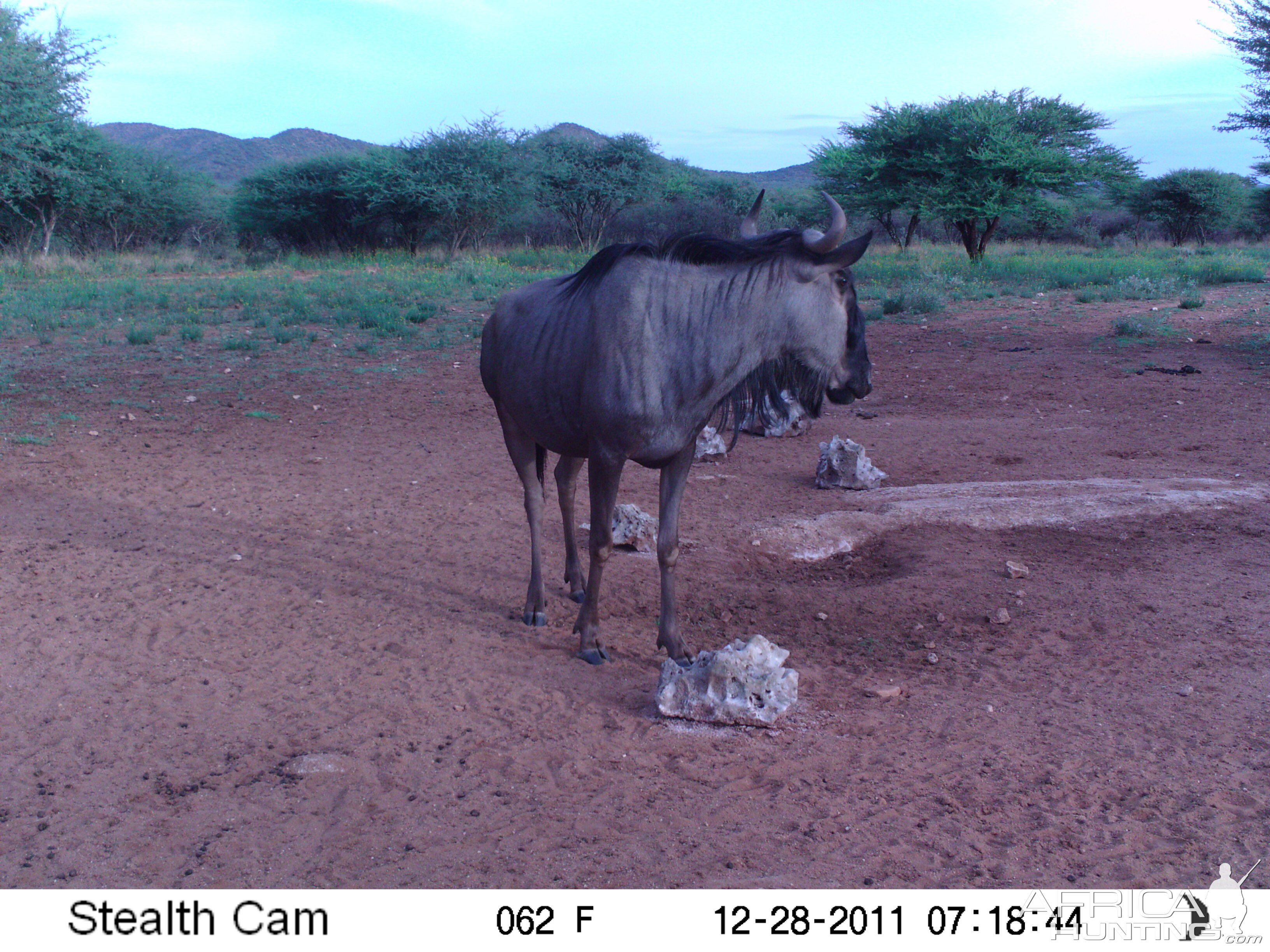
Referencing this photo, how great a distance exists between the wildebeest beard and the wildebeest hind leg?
129 centimetres

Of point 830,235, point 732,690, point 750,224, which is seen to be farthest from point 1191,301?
point 732,690

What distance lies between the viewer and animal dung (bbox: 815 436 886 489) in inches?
278

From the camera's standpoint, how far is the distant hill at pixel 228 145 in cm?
8094

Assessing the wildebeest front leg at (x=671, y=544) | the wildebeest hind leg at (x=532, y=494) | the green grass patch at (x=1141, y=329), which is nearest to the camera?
the wildebeest front leg at (x=671, y=544)

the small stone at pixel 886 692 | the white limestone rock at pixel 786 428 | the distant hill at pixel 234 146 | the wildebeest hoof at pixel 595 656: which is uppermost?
the distant hill at pixel 234 146

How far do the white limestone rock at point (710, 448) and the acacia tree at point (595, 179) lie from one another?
28.0 meters

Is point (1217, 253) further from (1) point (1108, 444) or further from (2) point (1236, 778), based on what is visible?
(2) point (1236, 778)

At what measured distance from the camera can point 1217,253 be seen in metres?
28.4

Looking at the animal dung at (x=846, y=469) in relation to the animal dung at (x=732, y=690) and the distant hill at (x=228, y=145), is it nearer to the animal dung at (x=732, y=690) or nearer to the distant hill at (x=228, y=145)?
the animal dung at (x=732, y=690)

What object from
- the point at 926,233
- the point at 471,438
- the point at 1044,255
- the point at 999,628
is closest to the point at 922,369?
the point at 471,438

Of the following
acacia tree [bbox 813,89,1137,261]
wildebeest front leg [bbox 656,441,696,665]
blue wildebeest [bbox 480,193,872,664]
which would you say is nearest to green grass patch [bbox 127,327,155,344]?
blue wildebeest [bbox 480,193,872,664]

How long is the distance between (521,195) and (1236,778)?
32728mm

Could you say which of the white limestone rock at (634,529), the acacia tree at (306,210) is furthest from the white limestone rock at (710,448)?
the acacia tree at (306,210)

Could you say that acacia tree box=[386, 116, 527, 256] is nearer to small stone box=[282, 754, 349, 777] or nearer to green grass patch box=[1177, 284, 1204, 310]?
green grass patch box=[1177, 284, 1204, 310]
